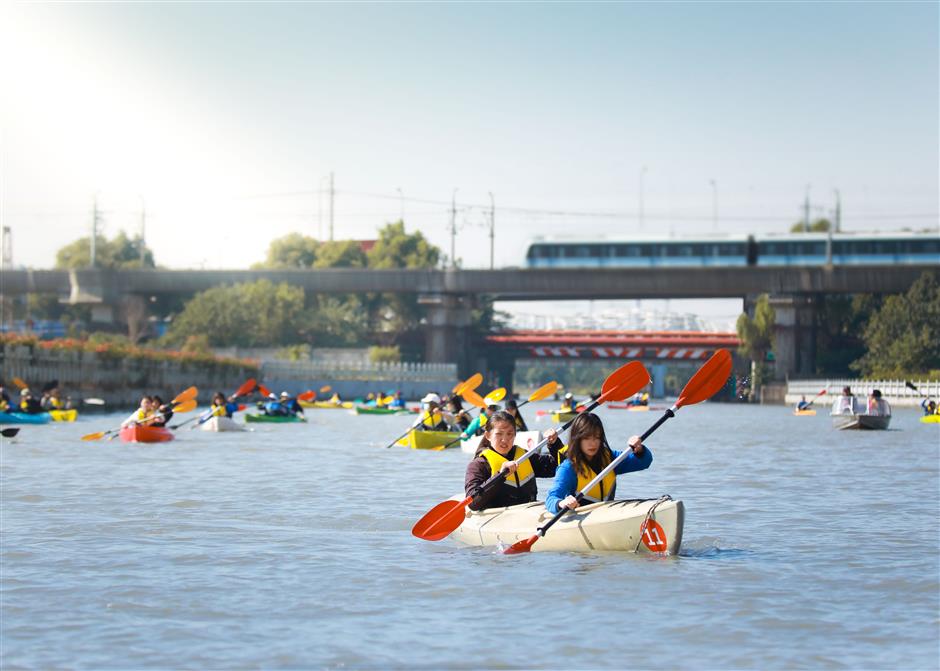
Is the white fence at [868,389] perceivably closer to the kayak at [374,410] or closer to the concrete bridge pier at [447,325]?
the kayak at [374,410]

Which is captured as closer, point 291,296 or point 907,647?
point 907,647

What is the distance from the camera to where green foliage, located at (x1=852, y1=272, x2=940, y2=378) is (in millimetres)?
90125

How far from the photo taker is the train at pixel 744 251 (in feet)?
314

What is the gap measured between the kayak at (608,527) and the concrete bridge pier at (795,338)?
3441 inches

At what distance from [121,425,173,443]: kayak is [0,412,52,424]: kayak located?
6.37 m

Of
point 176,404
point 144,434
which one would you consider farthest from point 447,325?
point 144,434

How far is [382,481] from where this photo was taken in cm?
2652

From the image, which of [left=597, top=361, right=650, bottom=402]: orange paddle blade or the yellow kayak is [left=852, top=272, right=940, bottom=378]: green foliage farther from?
[left=597, top=361, right=650, bottom=402]: orange paddle blade

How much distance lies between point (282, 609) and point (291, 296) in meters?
108

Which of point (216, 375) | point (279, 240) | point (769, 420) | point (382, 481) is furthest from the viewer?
point (279, 240)

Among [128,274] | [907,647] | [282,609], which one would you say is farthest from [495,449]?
[128,274]

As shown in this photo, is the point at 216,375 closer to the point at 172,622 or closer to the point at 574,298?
the point at 574,298

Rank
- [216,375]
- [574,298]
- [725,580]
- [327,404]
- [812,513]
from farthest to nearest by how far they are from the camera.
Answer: [574,298], [216,375], [327,404], [812,513], [725,580]

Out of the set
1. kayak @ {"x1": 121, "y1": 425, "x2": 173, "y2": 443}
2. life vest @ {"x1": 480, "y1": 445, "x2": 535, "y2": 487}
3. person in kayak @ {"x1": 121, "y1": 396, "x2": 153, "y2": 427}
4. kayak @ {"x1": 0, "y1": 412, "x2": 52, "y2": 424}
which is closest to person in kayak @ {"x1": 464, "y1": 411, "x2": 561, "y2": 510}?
life vest @ {"x1": 480, "y1": 445, "x2": 535, "y2": 487}
